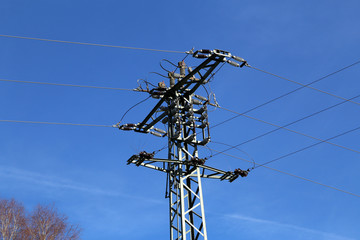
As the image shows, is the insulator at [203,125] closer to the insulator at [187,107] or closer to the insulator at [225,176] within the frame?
the insulator at [187,107]

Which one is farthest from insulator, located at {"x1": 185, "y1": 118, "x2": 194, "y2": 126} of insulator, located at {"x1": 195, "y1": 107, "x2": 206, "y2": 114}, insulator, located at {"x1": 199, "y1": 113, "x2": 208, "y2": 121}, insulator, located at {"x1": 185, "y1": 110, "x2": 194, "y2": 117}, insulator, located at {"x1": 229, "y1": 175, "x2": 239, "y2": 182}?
insulator, located at {"x1": 229, "y1": 175, "x2": 239, "y2": 182}

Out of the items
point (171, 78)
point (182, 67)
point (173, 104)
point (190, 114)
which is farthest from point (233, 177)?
point (182, 67)

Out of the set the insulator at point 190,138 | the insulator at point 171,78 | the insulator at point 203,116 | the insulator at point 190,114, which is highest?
the insulator at point 171,78

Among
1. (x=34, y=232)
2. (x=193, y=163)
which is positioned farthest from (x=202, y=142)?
(x=34, y=232)

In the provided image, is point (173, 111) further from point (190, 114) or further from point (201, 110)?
point (201, 110)

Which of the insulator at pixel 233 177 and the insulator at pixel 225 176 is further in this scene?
the insulator at pixel 233 177

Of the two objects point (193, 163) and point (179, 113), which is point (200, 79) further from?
point (193, 163)

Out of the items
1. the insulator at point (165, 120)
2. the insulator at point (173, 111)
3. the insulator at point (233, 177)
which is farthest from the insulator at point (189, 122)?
the insulator at point (233, 177)

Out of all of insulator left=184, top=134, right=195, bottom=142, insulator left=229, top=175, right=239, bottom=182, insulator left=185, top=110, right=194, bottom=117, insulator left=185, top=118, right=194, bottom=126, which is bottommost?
insulator left=229, top=175, right=239, bottom=182

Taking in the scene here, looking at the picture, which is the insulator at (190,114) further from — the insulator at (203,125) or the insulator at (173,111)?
the insulator at (203,125)

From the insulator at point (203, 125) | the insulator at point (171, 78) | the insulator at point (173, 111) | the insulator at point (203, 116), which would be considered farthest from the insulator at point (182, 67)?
the insulator at point (203, 125)

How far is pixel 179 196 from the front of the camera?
1400 centimetres

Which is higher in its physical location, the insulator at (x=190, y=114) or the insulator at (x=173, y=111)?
the insulator at (x=173, y=111)

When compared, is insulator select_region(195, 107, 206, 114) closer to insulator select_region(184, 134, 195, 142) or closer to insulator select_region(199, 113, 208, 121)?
insulator select_region(199, 113, 208, 121)
